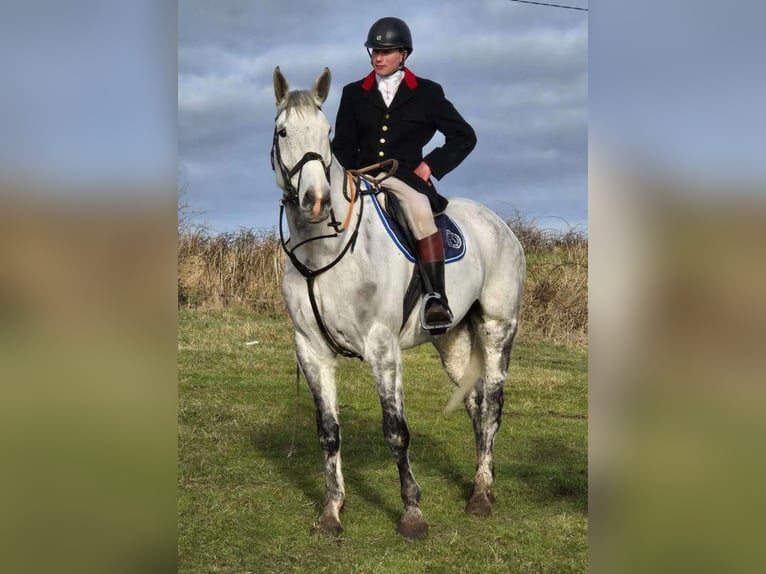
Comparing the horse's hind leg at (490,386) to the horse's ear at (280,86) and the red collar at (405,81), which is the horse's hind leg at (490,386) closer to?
the red collar at (405,81)

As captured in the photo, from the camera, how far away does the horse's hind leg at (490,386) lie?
6.34 m

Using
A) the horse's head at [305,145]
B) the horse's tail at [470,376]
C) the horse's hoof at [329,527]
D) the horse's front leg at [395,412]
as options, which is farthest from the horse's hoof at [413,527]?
the horse's head at [305,145]

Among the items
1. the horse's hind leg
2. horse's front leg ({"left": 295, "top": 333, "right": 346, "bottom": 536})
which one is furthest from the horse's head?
the horse's hind leg

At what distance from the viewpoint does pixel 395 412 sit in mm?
5359

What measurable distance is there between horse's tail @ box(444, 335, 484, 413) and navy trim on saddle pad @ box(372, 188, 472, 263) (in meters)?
0.95

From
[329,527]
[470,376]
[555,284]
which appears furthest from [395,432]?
[555,284]

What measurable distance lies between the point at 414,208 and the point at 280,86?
130 centimetres

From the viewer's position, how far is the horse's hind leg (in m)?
6.34

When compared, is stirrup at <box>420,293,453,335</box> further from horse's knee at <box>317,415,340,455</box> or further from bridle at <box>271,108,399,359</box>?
horse's knee at <box>317,415,340,455</box>

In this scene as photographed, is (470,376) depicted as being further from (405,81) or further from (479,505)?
(405,81)

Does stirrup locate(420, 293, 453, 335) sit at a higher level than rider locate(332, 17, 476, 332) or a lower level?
lower

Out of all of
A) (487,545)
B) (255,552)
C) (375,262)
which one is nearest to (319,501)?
(255,552)
